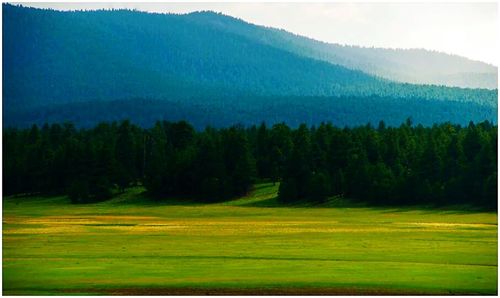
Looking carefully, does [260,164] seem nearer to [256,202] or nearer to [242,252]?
[256,202]

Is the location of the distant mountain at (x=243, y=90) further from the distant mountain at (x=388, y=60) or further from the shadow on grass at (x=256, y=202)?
the shadow on grass at (x=256, y=202)

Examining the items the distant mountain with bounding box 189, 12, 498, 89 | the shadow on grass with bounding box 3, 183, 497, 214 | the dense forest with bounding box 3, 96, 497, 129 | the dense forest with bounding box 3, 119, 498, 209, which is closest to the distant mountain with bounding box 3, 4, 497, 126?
the dense forest with bounding box 3, 96, 497, 129

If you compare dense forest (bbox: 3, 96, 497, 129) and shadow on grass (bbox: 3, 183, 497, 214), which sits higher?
dense forest (bbox: 3, 96, 497, 129)

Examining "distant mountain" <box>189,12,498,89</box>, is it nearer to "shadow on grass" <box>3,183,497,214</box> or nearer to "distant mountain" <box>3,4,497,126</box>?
"distant mountain" <box>3,4,497,126</box>

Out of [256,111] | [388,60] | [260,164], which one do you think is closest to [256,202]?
[260,164]

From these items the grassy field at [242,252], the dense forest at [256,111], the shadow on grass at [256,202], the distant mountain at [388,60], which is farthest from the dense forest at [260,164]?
the dense forest at [256,111]

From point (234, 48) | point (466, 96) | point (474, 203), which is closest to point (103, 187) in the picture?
point (474, 203)
